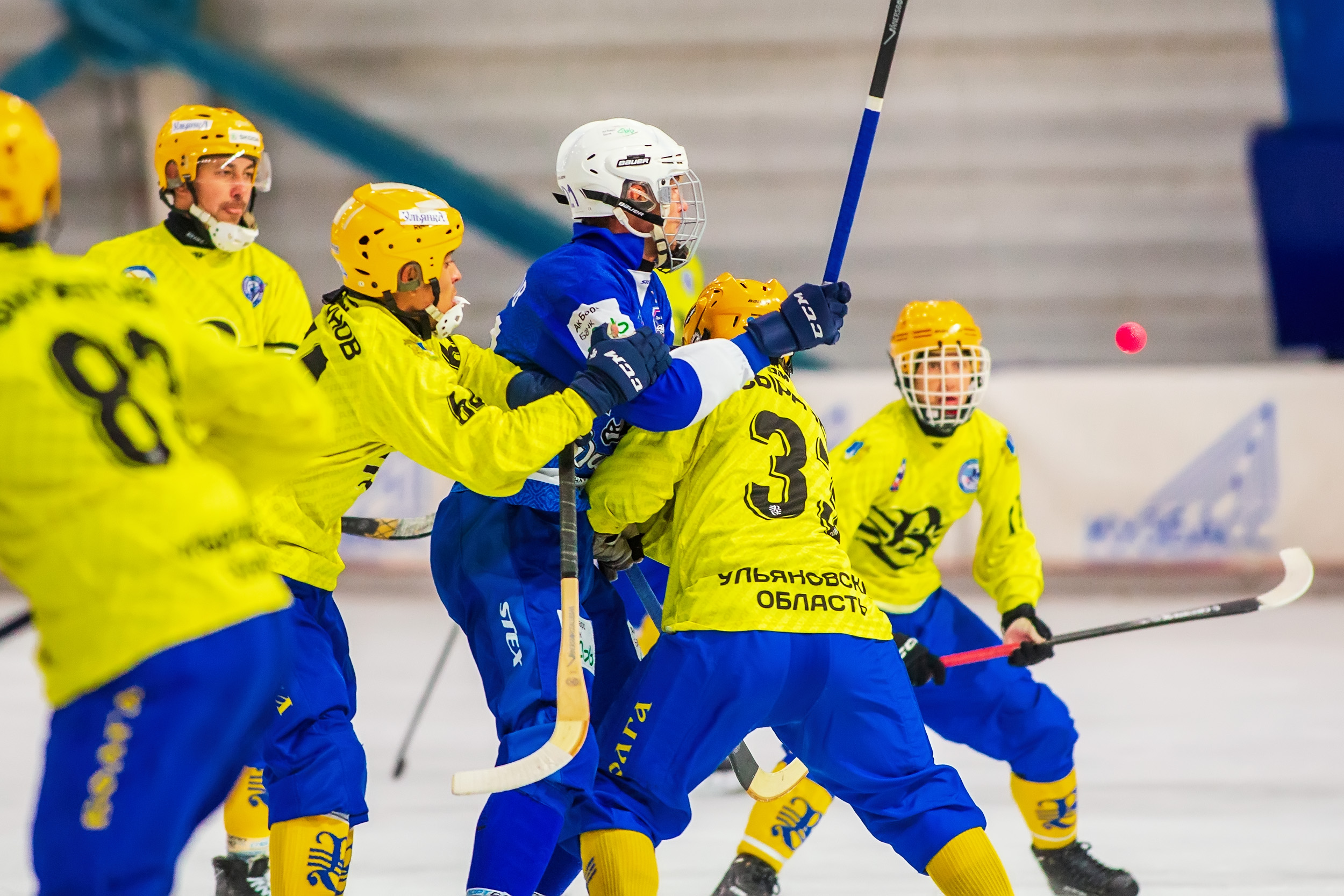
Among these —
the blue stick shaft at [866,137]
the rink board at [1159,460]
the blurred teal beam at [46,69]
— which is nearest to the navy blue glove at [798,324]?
the blue stick shaft at [866,137]

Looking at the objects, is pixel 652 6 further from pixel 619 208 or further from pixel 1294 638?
pixel 619 208

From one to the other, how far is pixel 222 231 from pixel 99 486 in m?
2.41

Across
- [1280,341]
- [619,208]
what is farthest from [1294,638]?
[619,208]

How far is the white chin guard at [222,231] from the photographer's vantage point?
408 centimetres

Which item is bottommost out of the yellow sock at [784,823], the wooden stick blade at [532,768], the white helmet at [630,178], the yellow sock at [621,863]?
the yellow sock at [784,823]

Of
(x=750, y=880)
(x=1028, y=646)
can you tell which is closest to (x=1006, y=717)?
(x=1028, y=646)

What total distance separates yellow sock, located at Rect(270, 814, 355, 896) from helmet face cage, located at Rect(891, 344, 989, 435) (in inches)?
68.1

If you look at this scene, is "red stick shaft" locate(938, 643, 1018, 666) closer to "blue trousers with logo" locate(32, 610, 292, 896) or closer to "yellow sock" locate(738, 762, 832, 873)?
"yellow sock" locate(738, 762, 832, 873)

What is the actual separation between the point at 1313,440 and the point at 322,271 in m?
6.12

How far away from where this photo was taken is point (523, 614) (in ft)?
9.51

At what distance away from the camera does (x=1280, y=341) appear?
9.37m

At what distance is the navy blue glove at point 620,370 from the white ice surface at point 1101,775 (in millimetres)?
1519

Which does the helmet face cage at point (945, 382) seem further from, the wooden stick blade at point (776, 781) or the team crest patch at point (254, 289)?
the team crest patch at point (254, 289)

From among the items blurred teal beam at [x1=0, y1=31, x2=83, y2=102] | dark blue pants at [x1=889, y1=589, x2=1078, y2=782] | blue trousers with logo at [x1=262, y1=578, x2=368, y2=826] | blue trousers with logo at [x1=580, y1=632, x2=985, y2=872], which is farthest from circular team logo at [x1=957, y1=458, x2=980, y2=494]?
blurred teal beam at [x1=0, y1=31, x2=83, y2=102]
